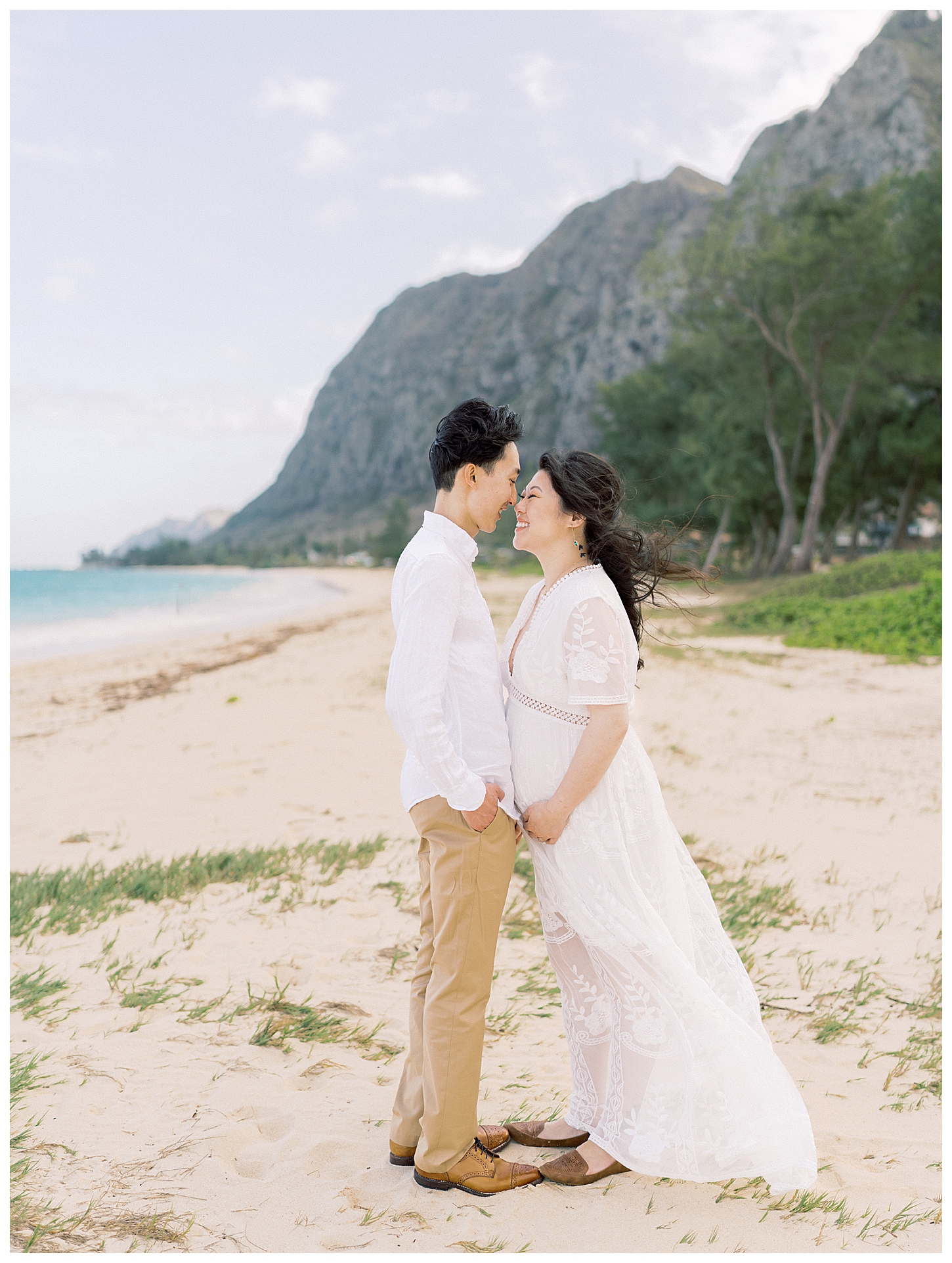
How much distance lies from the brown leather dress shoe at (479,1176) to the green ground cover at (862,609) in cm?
1227

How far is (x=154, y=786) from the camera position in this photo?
24.5 feet

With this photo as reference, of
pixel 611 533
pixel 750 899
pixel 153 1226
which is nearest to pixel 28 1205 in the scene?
pixel 153 1226

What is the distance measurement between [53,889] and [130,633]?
78.8ft

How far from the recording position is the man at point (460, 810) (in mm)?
2527

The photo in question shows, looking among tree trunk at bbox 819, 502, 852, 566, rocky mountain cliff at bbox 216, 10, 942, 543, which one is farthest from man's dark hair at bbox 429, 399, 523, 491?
tree trunk at bbox 819, 502, 852, 566

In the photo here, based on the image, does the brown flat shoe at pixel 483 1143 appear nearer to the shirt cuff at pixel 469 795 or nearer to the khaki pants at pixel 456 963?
the khaki pants at pixel 456 963

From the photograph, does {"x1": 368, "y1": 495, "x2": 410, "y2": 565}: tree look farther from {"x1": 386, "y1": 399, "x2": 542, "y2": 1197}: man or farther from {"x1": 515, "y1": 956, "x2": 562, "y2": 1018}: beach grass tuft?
{"x1": 386, "y1": 399, "x2": 542, "y2": 1197}: man

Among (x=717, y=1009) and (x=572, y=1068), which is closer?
(x=717, y=1009)

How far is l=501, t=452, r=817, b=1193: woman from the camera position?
2572 millimetres

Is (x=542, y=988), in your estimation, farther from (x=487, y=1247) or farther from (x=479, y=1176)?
(x=487, y=1247)

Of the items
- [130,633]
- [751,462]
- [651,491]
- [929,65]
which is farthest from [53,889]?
[929,65]

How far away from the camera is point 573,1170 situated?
8.77 feet

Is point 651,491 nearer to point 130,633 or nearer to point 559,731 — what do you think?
point 130,633

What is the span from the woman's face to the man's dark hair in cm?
20
